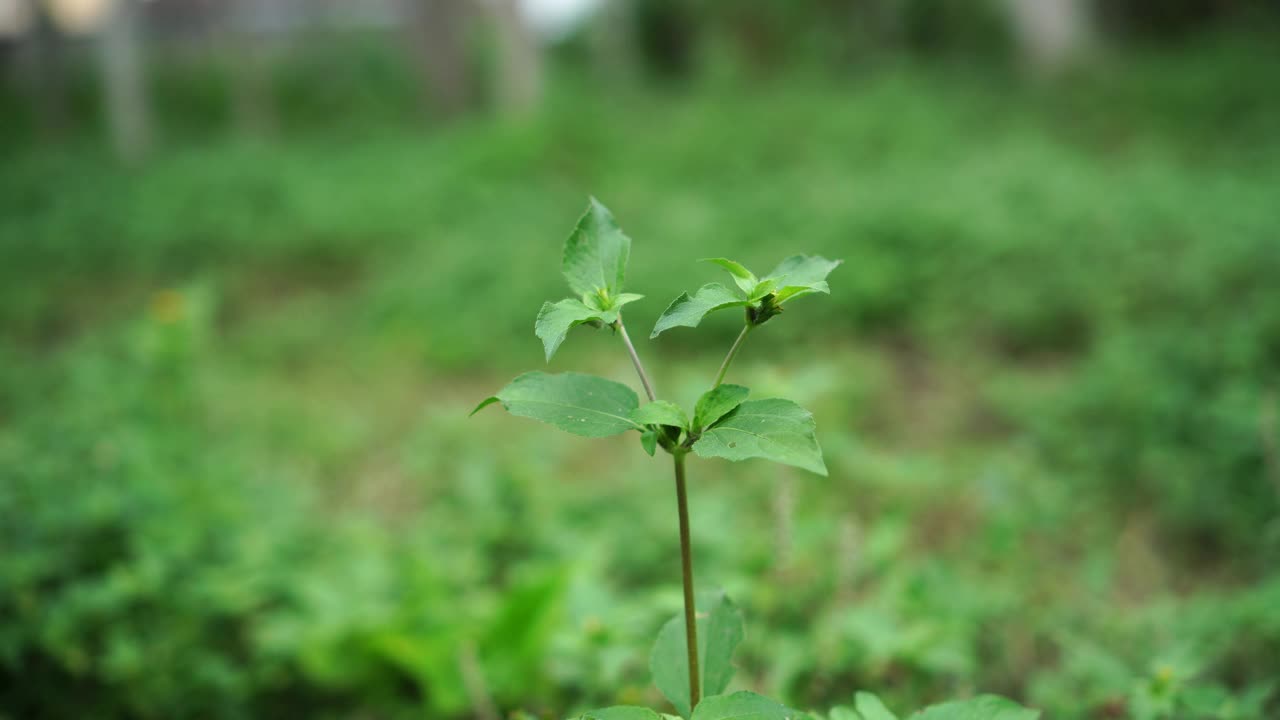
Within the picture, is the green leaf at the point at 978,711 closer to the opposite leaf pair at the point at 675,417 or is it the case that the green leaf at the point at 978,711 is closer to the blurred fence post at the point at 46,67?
the opposite leaf pair at the point at 675,417

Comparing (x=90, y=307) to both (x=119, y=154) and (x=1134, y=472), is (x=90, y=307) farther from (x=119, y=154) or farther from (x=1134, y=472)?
(x=1134, y=472)

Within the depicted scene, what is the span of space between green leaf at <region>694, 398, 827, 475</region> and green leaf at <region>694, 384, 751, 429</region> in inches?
0.4

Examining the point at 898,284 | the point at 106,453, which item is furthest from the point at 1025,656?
the point at 898,284

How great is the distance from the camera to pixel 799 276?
35.8 inches

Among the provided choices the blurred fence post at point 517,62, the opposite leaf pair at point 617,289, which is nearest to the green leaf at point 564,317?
the opposite leaf pair at point 617,289

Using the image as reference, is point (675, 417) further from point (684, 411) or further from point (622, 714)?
point (622, 714)

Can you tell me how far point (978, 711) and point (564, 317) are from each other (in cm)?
66

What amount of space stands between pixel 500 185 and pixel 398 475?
405 cm

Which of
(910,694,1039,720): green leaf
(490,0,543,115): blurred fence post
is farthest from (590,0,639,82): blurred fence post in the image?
(910,694,1039,720): green leaf

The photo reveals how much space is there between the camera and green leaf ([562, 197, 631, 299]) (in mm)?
953

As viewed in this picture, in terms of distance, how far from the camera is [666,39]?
38.0 ft

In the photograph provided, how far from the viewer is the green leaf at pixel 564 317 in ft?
2.72

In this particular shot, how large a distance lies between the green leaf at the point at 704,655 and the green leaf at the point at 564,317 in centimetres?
40

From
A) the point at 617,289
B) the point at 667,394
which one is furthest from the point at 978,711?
the point at 667,394
